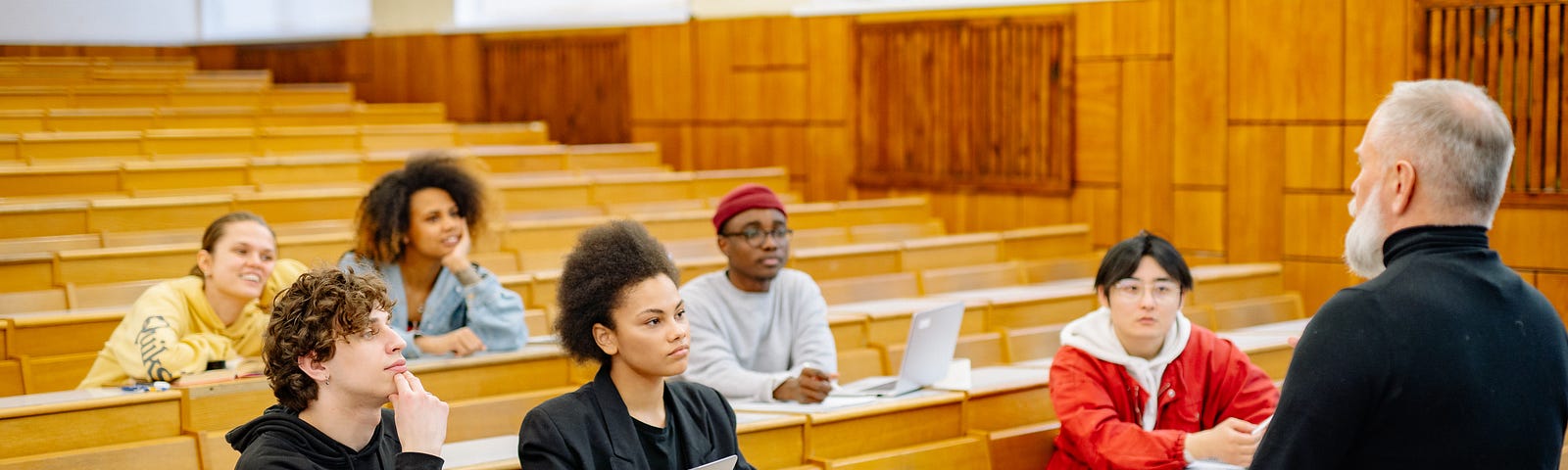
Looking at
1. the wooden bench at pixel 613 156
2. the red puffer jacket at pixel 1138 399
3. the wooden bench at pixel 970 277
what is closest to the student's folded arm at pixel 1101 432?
the red puffer jacket at pixel 1138 399

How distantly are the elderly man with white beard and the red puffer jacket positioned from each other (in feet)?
3.47

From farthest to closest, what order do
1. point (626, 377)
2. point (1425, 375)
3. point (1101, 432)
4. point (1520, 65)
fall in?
1. point (1520, 65)
2. point (1101, 432)
3. point (626, 377)
4. point (1425, 375)

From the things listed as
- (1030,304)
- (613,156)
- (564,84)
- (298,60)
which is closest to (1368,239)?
(1030,304)

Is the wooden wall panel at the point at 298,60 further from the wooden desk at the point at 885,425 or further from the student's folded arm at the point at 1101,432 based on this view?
the student's folded arm at the point at 1101,432

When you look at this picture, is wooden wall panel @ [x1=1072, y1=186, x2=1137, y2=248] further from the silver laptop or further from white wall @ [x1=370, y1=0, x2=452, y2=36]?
white wall @ [x1=370, y1=0, x2=452, y2=36]

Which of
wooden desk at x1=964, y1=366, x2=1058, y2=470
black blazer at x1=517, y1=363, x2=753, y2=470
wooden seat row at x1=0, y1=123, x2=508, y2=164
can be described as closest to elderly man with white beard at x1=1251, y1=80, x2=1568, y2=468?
black blazer at x1=517, y1=363, x2=753, y2=470

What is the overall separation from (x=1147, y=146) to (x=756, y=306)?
8.03 feet

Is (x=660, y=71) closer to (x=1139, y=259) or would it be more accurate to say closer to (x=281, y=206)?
(x=281, y=206)

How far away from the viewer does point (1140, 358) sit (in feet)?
7.86

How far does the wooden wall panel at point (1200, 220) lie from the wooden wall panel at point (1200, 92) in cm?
4

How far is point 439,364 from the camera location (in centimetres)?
267

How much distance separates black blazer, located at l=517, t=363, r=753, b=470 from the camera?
1.72 m

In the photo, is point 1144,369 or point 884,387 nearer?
point 1144,369

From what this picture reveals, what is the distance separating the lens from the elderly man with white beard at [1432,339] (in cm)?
118
